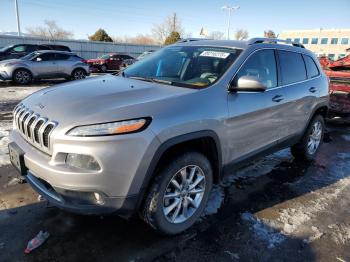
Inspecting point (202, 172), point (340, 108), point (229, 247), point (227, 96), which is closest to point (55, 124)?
point (202, 172)

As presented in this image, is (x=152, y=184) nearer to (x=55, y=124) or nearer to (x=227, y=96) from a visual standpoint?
(x=55, y=124)

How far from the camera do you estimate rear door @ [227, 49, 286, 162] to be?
10.5 feet

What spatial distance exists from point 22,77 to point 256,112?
12.6m

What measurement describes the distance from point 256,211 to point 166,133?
166 cm

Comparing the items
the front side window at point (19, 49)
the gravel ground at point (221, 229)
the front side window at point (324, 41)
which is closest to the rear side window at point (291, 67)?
the gravel ground at point (221, 229)

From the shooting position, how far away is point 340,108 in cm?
757

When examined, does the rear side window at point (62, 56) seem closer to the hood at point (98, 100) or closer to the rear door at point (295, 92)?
the hood at point (98, 100)

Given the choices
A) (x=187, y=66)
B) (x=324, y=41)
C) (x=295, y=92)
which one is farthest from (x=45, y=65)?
(x=324, y=41)

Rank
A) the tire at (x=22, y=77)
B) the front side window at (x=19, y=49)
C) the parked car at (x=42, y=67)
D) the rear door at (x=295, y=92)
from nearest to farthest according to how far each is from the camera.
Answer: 1. the rear door at (x=295, y=92)
2. the parked car at (x=42, y=67)
3. the tire at (x=22, y=77)
4. the front side window at (x=19, y=49)

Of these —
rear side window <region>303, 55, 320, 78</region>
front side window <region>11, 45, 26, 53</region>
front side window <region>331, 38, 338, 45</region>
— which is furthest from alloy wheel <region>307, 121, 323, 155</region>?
front side window <region>331, 38, 338, 45</region>

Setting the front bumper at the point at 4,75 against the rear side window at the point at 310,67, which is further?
the front bumper at the point at 4,75

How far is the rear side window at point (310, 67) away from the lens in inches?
187

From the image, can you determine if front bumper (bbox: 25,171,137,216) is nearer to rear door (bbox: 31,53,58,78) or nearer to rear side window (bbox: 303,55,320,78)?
rear side window (bbox: 303,55,320,78)

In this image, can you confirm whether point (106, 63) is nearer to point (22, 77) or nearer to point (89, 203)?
point (22, 77)
